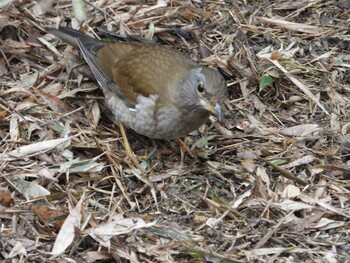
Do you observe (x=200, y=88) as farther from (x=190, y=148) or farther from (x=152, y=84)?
(x=190, y=148)

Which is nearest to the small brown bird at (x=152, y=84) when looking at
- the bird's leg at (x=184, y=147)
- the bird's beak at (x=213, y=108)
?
the bird's beak at (x=213, y=108)

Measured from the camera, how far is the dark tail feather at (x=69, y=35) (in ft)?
23.8

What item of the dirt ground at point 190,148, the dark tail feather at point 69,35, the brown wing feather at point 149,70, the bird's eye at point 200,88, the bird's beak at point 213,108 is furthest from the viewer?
the dark tail feather at point 69,35

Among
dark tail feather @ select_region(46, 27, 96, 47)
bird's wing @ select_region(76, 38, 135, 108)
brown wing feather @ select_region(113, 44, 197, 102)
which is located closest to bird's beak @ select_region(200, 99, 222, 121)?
brown wing feather @ select_region(113, 44, 197, 102)

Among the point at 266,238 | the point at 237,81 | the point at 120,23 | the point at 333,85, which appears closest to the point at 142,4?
the point at 120,23

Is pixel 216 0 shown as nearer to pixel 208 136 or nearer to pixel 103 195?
pixel 208 136

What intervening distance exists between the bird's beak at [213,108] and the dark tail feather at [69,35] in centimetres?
147

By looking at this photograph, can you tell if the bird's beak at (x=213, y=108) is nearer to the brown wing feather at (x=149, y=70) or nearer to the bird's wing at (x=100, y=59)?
the brown wing feather at (x=149, y=70)

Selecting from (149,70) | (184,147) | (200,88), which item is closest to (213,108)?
(200,88)

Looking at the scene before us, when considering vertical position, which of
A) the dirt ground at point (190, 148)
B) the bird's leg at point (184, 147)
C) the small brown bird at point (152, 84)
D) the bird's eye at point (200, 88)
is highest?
the bird's eye at point (200, 88)

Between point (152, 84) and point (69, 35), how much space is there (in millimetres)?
1034

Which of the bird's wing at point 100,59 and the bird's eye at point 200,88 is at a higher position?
the bird's eye at point 200,88

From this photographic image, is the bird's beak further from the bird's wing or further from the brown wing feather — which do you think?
the bird's wing

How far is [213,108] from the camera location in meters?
6.28
